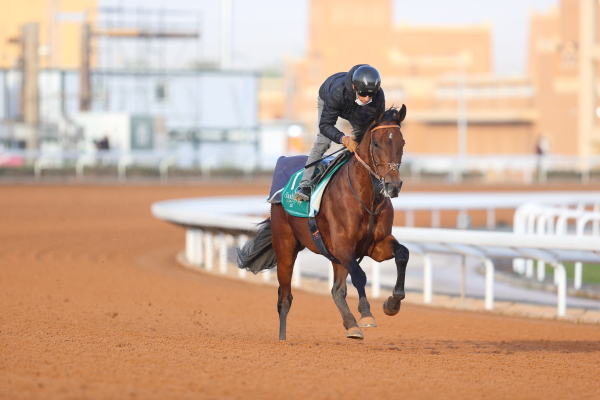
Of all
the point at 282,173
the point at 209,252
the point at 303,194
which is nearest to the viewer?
the point at 303,194

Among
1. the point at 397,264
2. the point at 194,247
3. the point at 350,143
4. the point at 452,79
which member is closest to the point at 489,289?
the point at 397,264

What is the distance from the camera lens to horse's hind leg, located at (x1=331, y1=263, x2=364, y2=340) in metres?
6.02

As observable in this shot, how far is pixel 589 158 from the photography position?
110 feet

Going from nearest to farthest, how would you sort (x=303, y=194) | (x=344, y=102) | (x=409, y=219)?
(x=344, y=102), (x=303, y=194), (x=409, y=219)

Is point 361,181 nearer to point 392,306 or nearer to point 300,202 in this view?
point 300,202

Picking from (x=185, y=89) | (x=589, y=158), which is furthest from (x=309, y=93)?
(x=589, y=158)

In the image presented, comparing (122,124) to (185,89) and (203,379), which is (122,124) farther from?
(203,379)

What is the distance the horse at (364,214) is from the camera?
5961 mm

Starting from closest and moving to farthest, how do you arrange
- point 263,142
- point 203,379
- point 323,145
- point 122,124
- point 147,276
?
point 203,379
point 323,145
point 147,276
point 122,124
point 263,142

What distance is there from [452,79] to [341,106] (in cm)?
4978

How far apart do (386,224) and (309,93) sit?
54681mm

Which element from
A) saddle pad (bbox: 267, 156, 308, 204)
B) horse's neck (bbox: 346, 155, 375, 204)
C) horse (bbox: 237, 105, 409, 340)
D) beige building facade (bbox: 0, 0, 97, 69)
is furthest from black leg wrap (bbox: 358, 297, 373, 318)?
beige building facade (bbox: 0, 0, 97, 69)

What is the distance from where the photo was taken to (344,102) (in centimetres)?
646

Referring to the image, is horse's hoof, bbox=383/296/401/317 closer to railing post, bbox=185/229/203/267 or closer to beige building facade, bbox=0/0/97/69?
railing post, bbox=185/229/203/267
